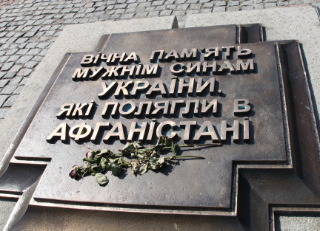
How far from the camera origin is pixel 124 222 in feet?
7.87

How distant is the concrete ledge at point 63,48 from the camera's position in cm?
367

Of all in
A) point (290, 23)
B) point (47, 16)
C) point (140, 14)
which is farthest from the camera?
point (47, 16)

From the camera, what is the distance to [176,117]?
2930 mm

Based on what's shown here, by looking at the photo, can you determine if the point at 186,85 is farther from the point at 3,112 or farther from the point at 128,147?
the point at 3,112

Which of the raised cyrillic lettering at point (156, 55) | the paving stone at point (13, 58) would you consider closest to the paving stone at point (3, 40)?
the paving stone at point (13, 58)

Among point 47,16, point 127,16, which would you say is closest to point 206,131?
point 127,16

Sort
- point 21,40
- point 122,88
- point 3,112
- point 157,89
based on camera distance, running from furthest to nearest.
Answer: point 21,40, point 3,112, point 122,88, point 157,89

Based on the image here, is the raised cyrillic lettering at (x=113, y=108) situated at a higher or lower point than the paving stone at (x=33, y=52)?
lower

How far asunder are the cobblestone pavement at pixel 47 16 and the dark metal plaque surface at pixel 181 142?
162cm

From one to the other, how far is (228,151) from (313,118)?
0.77 metres

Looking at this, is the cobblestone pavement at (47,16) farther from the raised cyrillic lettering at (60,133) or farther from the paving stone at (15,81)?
the raised cyrillic lettering at (60,133)

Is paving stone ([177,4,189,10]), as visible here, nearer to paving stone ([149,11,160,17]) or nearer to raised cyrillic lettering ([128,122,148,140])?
paving stone ([149,11,160,17])

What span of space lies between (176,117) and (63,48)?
2228mm

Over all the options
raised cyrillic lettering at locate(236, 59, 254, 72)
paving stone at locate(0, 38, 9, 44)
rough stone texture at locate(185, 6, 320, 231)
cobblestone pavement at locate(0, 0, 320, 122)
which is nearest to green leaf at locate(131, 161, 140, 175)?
raised cyrillic lettering at locate(236, 59, 254, 72)
